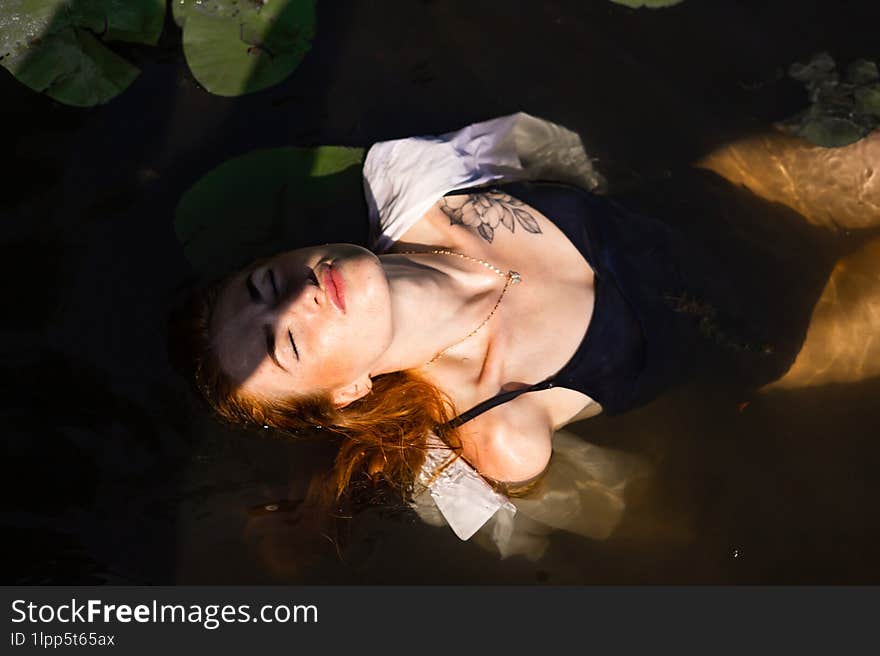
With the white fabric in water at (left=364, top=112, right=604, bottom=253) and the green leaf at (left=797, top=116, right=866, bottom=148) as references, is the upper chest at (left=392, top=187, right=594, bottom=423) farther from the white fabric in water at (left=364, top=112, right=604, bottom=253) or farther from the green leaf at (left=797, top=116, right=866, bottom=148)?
the green leaf at (left=797, top=116, right=866, bottom=148)

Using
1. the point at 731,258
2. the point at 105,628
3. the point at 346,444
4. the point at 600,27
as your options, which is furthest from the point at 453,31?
the point at 105,628

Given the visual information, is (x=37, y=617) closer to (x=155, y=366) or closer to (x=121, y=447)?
(x=121, y=447)

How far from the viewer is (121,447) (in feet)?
9.25

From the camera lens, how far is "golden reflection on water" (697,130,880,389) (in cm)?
287

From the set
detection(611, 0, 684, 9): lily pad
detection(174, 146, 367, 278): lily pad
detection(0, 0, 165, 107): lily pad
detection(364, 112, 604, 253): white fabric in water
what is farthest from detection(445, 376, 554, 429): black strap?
detection(0, 0, 165, 107): lily pad

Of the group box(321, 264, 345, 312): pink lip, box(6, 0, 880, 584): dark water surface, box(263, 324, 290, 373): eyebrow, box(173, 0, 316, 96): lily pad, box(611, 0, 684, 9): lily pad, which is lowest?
box(6, 0, 880, 584): dark water surface

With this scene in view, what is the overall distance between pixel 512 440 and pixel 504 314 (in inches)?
16.5

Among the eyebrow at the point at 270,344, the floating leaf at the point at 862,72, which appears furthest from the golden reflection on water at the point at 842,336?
the eyebrow at the point at 270,344

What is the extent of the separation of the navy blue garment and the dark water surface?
0.80 ft

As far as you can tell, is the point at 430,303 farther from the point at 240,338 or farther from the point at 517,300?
the point at 240,338

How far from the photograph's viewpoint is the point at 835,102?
3.08 meters

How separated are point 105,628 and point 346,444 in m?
1.07

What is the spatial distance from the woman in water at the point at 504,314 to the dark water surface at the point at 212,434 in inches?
6.8

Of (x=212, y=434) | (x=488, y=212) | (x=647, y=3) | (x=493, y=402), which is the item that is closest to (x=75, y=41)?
(x=212, y=434)
